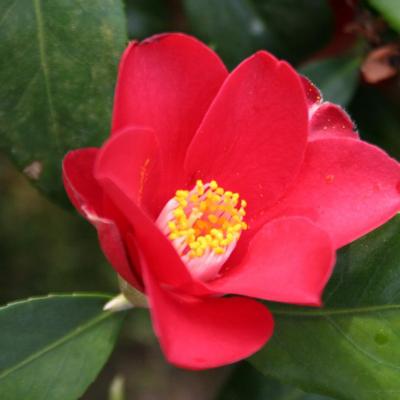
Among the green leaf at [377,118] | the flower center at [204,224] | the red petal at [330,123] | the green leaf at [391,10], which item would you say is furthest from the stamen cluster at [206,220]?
the green leaf at [377,118]

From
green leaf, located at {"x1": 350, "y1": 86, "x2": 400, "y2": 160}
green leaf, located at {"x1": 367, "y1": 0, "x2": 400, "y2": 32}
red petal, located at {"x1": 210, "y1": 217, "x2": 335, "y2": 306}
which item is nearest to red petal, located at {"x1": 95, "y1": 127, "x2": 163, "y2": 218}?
red petal, located at {"x1": 210, "y1": 217, "x2": 335, "y2": 306}

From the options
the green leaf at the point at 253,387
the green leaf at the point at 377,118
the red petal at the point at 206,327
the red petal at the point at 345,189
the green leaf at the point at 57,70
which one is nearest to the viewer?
the red petal at the point at 206,327

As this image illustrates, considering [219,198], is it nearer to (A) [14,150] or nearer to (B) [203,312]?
(B) [203,312]

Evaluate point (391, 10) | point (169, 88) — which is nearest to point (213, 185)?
point (169, 88)

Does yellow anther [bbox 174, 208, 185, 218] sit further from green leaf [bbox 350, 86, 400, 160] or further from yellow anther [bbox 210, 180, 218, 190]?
green leaf [bbox 350, 86, 400, 160]

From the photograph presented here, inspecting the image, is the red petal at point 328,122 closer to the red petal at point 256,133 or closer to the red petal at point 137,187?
the red petal at point 256,133

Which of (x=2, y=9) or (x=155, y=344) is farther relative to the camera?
(x=155, y=344)

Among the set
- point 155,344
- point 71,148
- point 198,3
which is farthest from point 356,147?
point 155,344
